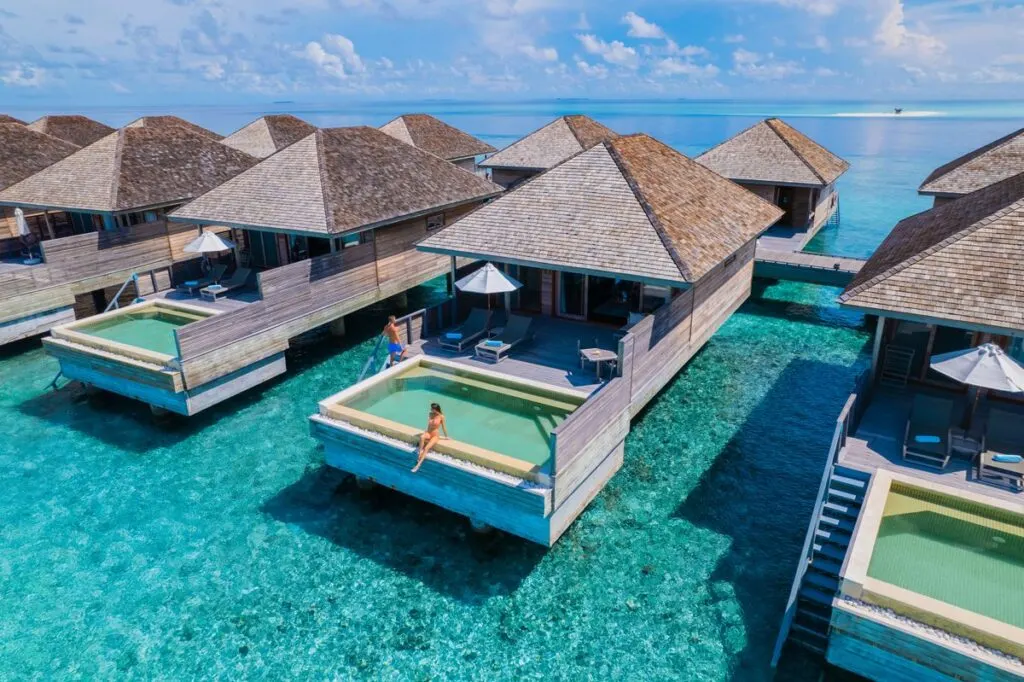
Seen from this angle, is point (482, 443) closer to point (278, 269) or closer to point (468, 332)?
point (468, 332)

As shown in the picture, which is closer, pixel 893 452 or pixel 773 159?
pixel 893 452

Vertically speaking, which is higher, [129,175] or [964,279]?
[129,175]

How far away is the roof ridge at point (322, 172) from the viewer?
1697 cm

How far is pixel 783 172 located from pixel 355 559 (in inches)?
967

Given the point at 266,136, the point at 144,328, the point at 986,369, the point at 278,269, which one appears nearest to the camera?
the point at 986,369

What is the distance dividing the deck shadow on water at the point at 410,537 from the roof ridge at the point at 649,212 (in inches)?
247

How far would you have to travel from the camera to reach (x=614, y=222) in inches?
579

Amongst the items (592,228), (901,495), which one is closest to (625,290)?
(592,228)

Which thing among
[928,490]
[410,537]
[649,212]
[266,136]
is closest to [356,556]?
[410,537]

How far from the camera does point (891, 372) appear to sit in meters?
13.0

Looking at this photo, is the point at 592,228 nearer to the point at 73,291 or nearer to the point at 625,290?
the point at 625,290

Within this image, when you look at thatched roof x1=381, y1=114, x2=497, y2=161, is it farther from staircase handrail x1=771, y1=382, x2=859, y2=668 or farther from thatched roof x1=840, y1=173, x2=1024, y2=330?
staircase handrail x1=771, y1=382, x2=859, y2=668

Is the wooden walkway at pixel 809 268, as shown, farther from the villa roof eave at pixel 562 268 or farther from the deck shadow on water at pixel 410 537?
the deck shadow on water at pixel 410 537

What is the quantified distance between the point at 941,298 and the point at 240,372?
49.7 feet
